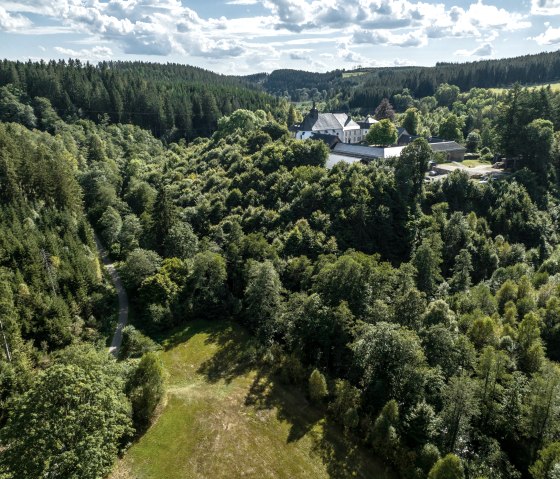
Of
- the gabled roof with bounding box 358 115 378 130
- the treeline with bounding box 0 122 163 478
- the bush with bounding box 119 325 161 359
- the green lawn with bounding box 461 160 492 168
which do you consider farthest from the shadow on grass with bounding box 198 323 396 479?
the gabled roof with bounding box 358 115 378 130

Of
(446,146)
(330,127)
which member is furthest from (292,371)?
(330,127)

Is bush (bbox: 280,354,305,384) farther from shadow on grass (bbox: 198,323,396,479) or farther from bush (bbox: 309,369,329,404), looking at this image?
bush (bbox: 309,369,329,404)

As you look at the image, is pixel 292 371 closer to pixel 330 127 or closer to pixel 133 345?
pixel 133 345

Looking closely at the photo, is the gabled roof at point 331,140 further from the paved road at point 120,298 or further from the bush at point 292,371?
the bush at point 292,371

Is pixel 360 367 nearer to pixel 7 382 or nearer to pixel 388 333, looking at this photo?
pixel 388 333

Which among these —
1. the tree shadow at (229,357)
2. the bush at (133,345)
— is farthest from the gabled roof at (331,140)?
the bush at (133,345)

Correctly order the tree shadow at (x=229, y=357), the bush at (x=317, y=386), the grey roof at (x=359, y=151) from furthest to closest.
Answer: the grey roof at (x=359, y=151)
the tree shadow at (x=229, y=357)
the bush at (x=317, y=386)

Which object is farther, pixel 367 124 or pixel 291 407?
pixel 367 124
